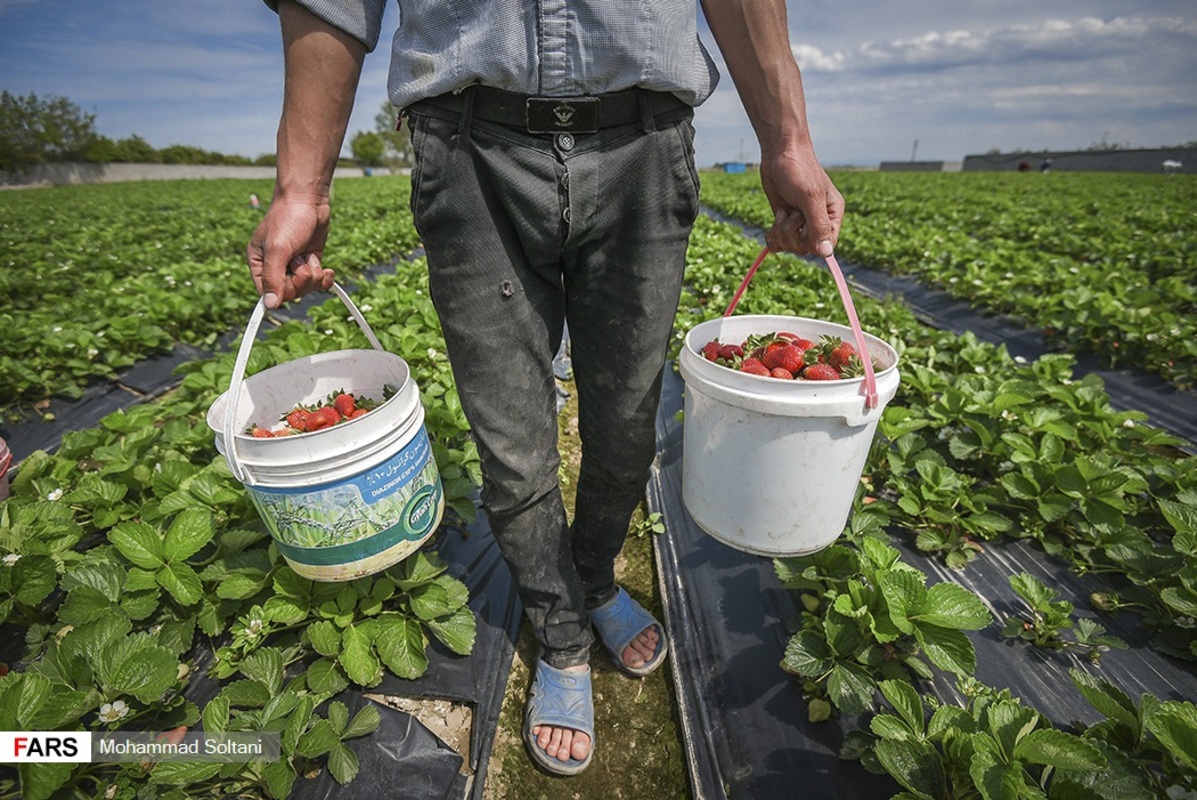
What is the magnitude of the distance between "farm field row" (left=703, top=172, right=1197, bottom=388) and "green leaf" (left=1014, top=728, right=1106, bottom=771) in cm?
346

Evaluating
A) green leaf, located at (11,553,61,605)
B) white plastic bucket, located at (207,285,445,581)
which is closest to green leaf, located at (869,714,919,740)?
white plastic bucket, located at (207,285,445,581)

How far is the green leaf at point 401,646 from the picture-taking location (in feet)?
5.13

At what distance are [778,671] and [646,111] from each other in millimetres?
1572

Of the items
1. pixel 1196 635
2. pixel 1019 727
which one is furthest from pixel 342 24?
pixel 1196 635

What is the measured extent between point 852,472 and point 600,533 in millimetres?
731

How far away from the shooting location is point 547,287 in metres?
1.25

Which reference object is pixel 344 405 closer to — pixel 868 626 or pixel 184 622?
pixel 184 622

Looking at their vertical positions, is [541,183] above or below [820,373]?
above

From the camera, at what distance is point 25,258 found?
6.40 meters

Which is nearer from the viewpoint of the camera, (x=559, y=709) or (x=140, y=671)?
(x=140, y=671)

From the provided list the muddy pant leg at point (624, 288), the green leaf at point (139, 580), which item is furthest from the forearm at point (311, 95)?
the green leaf at point (139, 580)

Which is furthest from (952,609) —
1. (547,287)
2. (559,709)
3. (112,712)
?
(112,712)

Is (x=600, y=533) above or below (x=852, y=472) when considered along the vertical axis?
below

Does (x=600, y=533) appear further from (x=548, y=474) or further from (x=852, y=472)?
(x=852, y=472)
